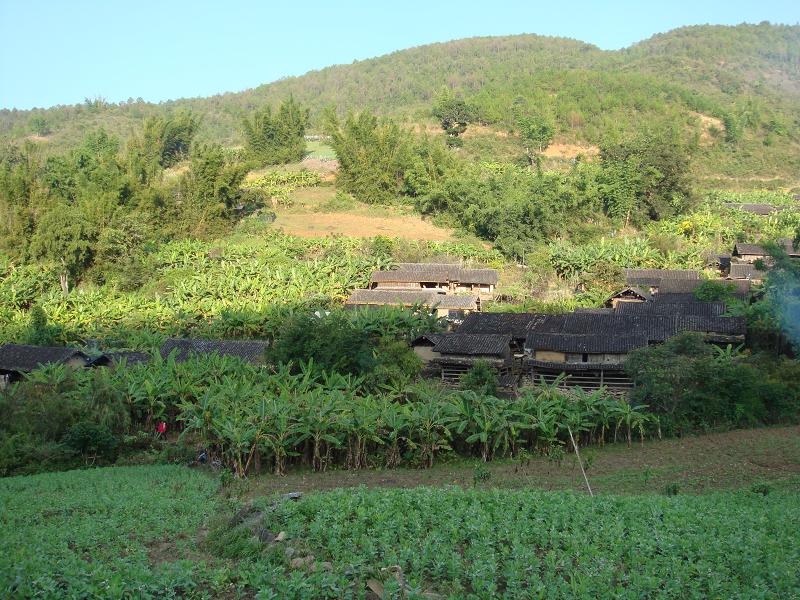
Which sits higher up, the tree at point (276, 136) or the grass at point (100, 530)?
the tree at point (276, 136)

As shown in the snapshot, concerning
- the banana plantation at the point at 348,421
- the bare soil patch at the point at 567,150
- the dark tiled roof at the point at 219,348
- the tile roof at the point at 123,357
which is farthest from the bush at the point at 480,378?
the bare soil patch at the point at 567,150

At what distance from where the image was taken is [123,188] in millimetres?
39281

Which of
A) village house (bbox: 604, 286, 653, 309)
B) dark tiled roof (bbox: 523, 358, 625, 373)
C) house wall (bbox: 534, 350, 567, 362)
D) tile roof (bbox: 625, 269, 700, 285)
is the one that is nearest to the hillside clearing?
tile roof (bbox: 625, 269, 700, 285)

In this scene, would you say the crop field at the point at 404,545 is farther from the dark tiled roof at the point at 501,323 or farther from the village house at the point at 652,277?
the village house at the point at 652,277

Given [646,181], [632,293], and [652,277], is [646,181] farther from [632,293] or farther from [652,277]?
[632,293]

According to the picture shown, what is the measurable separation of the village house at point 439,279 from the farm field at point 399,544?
2179 cm

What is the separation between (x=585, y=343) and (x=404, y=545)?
1267 cm

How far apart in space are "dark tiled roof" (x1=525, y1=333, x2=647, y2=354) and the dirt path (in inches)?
161

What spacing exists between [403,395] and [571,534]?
9212 millimetres

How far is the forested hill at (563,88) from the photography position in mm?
71938

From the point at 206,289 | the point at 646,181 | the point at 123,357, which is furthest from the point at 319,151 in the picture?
the point at 123,357

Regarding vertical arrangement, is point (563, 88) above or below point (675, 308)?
above

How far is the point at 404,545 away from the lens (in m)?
9.93

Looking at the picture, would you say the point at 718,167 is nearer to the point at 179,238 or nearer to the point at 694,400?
the point at 179,238
